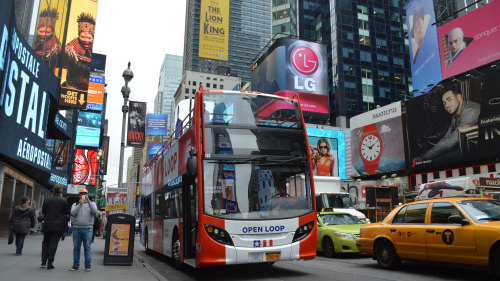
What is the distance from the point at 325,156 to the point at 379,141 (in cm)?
1235

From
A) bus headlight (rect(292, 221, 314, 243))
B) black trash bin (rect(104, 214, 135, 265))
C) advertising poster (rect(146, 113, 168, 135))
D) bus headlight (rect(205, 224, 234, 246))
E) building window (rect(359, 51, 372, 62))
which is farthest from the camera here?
building window (rect(359, 51, 372, 62))

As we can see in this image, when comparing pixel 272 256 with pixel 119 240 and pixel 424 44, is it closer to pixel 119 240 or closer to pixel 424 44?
pixel 119 240

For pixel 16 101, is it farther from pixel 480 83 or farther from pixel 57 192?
pixel 480 83

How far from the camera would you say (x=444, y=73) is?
34344 mm

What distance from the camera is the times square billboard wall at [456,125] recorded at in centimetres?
2791

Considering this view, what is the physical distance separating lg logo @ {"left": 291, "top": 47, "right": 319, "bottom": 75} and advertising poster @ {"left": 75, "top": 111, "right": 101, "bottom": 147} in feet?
91.9

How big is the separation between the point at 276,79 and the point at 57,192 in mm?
48253

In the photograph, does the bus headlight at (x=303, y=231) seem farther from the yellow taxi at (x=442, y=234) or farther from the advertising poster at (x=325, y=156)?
the advertising poster at (x=325, y=156)

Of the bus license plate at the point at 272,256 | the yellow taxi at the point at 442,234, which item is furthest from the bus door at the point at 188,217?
the yellow taxi at the point at 442,234

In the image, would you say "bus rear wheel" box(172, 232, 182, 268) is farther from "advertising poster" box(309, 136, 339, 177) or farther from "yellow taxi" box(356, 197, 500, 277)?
"advertising poster" box(309, 136, 339, 177)

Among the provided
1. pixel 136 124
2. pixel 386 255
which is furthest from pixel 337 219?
pixel 136 124

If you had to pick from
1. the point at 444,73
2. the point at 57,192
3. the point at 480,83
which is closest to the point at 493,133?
the point at 480,83

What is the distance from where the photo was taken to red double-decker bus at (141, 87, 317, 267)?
7.72 metres

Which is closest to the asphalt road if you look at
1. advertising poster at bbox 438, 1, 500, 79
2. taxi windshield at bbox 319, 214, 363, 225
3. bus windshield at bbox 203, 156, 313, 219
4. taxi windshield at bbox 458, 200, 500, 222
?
taxi windshield at bbox 458, 200, 500, 222
